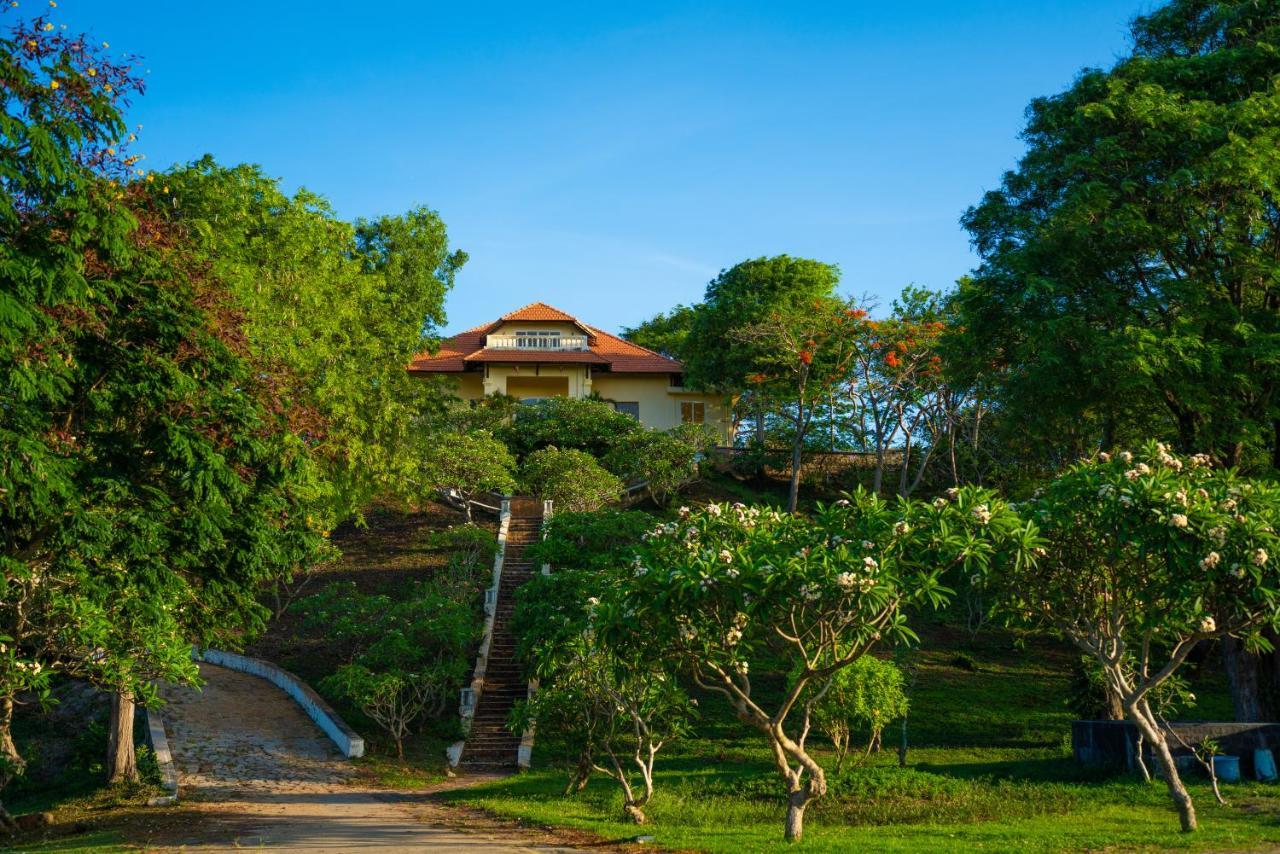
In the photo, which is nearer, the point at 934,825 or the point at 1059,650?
the point at 934,825

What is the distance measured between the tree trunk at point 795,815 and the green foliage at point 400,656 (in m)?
9.71

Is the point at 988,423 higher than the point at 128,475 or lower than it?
higher

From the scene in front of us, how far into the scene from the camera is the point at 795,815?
12383 millimetres

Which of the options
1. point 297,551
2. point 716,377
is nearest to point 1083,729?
point 297,551

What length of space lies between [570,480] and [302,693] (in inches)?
445

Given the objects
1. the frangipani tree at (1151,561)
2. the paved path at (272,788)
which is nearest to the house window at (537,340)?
the paved path at (272,788)

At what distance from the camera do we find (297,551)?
604 inches

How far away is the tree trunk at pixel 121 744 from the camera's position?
1727 centimetres

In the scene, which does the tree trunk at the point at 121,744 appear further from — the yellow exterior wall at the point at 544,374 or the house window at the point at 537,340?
the house window at the point at 537,340

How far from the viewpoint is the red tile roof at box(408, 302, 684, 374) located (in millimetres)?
44188

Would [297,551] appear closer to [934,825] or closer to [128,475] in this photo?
[128,475]

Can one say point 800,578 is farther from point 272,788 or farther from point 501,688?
point 501,688

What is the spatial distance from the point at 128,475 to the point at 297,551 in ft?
9.37

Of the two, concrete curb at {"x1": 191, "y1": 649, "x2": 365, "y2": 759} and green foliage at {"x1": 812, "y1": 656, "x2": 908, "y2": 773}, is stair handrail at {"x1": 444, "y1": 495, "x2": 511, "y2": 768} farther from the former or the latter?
green foliage at {"x1": 812, "y1": 656, "x2": 908, "y2": 773}
